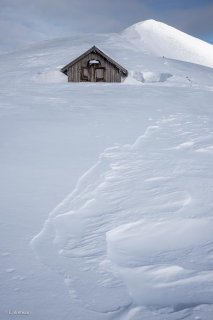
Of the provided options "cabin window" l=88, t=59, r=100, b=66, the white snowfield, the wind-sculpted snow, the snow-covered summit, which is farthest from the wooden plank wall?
the snow-covered summit

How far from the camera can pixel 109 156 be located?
5969 millimetres

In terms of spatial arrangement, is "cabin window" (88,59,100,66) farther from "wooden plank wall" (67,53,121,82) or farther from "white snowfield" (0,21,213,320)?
"white snowfield" (0,21,213,320)

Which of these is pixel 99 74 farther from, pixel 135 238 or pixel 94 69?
pixel 135 238

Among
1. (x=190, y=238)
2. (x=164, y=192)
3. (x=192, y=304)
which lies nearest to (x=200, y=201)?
(x=164, y=192)

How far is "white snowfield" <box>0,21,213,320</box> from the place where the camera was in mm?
2246

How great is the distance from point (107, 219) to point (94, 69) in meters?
24.0

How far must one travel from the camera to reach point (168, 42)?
233ft

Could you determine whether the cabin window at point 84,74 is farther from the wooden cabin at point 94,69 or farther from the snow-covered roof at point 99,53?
the snow-covered roof at point 99,53

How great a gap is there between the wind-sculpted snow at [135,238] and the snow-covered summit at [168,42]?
5946 centimetres

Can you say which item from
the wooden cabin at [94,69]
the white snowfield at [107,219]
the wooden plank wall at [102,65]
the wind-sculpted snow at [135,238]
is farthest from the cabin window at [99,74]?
the wind-sculpted snow at [135,238]

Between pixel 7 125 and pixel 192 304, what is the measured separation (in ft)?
23.1

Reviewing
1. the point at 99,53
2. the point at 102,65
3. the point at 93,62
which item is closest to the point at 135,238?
the point at 99,53

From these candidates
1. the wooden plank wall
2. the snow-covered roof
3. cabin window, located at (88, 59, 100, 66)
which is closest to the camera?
the snow-covered roof

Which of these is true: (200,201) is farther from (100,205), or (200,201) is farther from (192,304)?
(192,304)
